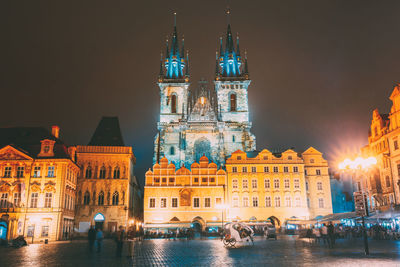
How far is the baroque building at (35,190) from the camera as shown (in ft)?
131

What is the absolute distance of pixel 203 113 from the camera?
7275cm

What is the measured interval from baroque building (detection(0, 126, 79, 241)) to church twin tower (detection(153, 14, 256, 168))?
25.6m

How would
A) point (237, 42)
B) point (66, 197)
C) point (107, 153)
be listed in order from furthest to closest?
point (237, 42), point (107, 153), point (66, 197)

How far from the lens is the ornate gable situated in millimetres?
42156

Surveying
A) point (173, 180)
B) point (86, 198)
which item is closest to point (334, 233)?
point (173, 180)

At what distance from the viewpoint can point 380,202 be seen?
4509cm

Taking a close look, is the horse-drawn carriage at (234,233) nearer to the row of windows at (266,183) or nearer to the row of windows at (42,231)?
the row of windows at (42,231)

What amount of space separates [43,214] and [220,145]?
34.5 m

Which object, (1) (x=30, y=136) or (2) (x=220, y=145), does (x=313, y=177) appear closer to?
Result: (2) (x=220, y=145)

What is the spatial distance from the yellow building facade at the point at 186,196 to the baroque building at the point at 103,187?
147 inches

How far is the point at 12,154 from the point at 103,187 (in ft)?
41.5

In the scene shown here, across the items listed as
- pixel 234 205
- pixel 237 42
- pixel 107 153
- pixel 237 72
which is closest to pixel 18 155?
pixel 107 153

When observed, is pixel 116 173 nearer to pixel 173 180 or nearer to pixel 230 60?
pixel 173 180

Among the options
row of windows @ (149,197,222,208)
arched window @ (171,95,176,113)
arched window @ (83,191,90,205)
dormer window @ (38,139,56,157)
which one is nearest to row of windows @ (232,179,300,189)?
row of windows @ (149,197,222,208)
